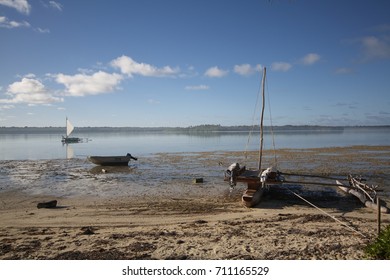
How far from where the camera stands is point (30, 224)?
10812mm

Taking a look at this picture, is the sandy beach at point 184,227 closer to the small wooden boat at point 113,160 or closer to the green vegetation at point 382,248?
the green vegetation at point 382,248

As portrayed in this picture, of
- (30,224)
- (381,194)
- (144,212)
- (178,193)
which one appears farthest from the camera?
(178,193)

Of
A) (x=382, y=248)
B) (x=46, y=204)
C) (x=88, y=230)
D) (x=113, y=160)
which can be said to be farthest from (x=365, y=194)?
(x=113, y=160)

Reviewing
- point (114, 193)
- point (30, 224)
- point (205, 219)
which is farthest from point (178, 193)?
point (30, 224)

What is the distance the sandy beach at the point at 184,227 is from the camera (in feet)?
24.5

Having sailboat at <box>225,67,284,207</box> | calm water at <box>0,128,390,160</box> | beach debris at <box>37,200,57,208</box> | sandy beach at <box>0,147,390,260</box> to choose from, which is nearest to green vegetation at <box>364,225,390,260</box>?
→ sandy beach at <box>0,147,390,260</box>

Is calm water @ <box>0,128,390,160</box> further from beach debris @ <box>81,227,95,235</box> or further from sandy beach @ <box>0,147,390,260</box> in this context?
beach debris @ <box>81,227,95,235</box>

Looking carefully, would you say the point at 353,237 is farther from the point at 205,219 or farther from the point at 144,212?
the point at 144,212

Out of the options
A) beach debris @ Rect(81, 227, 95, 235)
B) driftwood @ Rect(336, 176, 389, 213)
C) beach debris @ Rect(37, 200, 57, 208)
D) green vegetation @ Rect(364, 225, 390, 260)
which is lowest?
beach debris @ Rect(37, 200, 57, 208)

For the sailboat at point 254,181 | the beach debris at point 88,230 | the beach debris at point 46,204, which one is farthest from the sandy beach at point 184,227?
the sailboat at point 254,181

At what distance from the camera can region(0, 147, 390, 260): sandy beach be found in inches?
294
